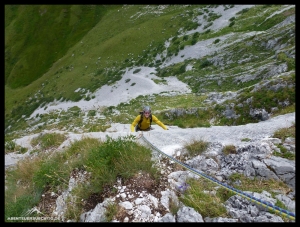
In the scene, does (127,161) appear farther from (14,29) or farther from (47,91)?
(14,29)

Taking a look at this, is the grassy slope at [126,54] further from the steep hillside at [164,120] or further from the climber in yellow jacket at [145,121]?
the climber in yellow jacket at [145,121]

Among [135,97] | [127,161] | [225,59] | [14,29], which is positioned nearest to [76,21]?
[14,29]

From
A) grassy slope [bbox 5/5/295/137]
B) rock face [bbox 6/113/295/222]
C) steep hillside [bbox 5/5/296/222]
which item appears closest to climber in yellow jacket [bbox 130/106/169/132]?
steep hillside [bbox 5/5/296/222]

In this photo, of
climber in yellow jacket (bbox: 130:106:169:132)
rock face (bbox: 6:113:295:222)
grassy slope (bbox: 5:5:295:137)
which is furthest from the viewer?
grassy slope (bbox: 5:5:295:137)

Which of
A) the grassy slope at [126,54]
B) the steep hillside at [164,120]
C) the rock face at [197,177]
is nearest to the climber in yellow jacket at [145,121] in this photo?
the steep hillside at [164,120]

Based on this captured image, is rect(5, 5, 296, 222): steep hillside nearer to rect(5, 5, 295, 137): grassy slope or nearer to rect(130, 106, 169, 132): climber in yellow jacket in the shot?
rect(5, 5, 295, 137): grassy slope

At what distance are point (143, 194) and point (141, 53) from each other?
4903cm

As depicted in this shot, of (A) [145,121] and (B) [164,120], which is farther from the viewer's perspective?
(B) [164,120]

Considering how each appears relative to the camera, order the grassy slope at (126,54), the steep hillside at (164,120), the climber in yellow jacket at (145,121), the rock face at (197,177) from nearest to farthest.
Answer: the rock face at (197,177) → the steep hillside at (164,120) → the climber in yellow jacket at (145,121) → the grassy slope at (126,54)

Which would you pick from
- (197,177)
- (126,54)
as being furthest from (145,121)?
(126,54)

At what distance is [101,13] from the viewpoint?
88.6 metres

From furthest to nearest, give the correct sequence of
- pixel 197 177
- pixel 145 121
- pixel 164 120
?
pixel 164 120 → pixel 145 121 → pixel 197 177

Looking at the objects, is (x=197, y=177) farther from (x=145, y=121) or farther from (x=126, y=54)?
(x=126, y=54)

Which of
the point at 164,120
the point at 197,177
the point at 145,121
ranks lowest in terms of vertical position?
the point at 164,120
